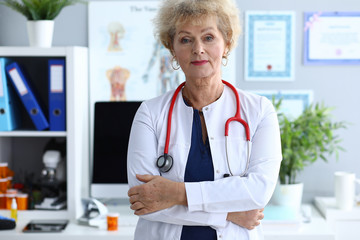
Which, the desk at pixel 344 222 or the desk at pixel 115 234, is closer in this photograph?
the desk at pixel 115 234

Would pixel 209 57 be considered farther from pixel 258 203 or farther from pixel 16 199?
pixel 16 199

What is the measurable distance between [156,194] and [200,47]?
0.47m

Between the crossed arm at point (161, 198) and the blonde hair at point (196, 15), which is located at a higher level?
the blonde hair at point (196, 15)

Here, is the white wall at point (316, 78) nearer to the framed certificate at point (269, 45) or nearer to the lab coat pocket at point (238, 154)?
the framed certificate at point (269, 45)

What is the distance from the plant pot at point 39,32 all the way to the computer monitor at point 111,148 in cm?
40

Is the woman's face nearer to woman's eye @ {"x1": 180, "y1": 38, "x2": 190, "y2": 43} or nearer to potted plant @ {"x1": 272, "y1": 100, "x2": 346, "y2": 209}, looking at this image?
woman's eye @ {"x1": 180, "y1": 38, "x2": 190, "y2": 43}

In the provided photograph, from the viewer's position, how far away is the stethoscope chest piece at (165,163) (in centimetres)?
159

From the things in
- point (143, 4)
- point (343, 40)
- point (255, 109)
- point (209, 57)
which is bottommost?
point (255, 109)

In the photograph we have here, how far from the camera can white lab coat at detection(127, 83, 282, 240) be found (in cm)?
155

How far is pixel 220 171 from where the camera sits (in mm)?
1591

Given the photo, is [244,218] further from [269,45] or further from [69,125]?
[269,45]

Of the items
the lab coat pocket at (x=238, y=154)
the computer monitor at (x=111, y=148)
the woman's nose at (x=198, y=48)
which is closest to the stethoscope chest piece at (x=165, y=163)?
the lab coat pocket at (x=238, y=154)

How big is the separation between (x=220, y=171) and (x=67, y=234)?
3.13ft

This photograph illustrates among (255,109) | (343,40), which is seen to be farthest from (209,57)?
(343,40)
